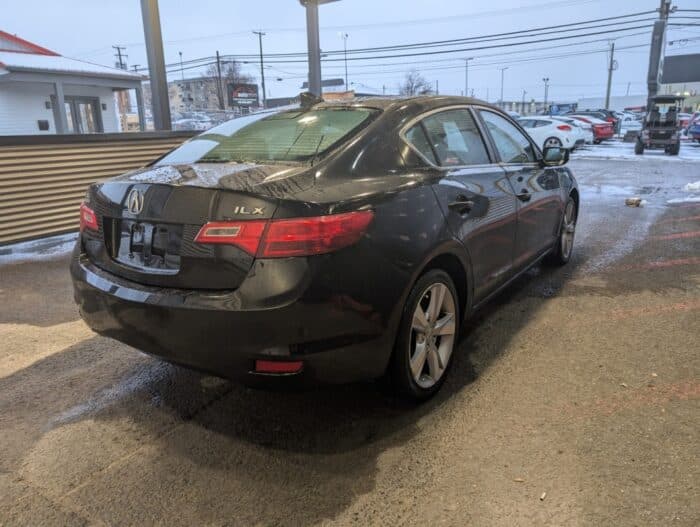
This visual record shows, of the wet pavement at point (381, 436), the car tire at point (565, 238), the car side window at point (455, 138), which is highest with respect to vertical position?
the car side window at point (455, 138)

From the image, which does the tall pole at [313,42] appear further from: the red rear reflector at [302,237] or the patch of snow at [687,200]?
the red rear reflector at [302,237]

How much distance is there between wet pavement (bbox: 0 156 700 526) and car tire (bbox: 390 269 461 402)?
139mm

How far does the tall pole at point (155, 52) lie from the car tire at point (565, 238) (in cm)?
599

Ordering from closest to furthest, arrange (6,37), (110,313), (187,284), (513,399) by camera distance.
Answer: (187,284) → (110,313) → (513,399) → (6,37)

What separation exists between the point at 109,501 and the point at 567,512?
6.17 feet

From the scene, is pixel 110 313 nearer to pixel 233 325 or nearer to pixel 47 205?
pixel 233 325

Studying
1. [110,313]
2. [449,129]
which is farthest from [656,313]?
[110,313]

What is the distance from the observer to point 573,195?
17.9 feet

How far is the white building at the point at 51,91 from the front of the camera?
1944cm

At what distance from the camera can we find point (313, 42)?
924cm

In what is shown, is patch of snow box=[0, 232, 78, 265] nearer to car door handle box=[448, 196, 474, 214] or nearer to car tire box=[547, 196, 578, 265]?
car door handle box=[448, 196, 474, 214]

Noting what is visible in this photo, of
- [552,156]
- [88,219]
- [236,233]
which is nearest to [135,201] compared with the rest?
[88,219]

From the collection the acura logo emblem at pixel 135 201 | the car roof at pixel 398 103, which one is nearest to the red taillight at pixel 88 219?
the acura logo emblem at pixel 135 201

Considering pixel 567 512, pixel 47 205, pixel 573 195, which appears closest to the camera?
pixel 567 512
